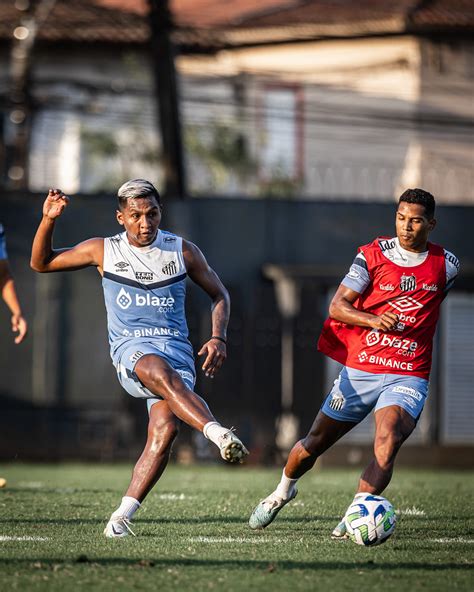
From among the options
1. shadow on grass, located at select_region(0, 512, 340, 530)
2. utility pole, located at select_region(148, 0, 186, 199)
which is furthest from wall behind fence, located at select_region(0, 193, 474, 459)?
shadow on grass, located at select_region(0, 512, 340, 530)

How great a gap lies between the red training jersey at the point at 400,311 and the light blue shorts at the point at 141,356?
3.56ft

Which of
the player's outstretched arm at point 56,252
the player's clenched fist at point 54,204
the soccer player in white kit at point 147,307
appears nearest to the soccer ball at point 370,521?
the soccer player in white kit at point 147,307

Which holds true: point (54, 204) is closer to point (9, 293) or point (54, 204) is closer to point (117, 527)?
point (117, 527)

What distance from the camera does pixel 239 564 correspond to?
691cm

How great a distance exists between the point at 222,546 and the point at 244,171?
23695 millimetres

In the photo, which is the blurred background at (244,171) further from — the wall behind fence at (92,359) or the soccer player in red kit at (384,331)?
the soccer player in red kit at (384,331)

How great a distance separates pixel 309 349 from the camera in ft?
64.2

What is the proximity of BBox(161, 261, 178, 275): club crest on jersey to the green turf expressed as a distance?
66.0 inches

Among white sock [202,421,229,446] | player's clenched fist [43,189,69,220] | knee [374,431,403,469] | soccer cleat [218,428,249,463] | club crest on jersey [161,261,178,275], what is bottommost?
knee [374,431,403,469]

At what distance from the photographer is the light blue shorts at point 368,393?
830cm

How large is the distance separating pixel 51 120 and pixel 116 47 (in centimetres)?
283

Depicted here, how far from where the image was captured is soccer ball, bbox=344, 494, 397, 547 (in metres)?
7.57

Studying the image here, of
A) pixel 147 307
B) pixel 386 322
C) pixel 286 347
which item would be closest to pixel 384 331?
pixel 386 322

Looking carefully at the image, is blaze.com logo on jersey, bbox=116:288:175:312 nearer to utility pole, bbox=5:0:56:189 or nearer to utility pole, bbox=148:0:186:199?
utility pole, bbox=148:0:186:199
